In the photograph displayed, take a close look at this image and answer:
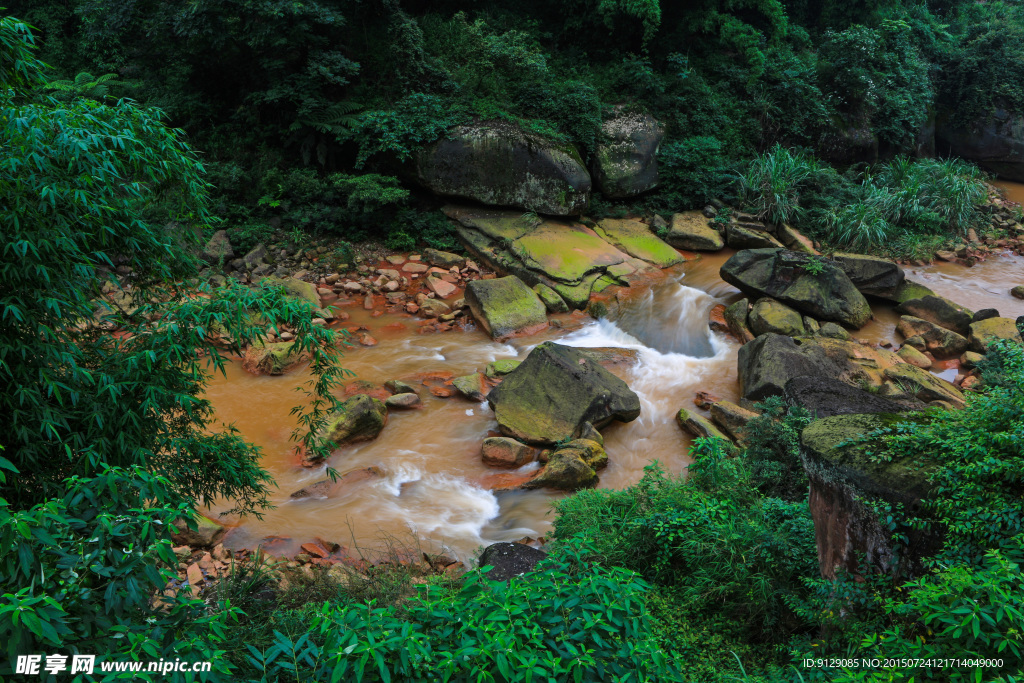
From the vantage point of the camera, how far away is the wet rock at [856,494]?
3270 mm

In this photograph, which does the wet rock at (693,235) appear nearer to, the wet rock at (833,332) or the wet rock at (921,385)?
the wet rock at (833,332)

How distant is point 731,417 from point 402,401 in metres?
4.04

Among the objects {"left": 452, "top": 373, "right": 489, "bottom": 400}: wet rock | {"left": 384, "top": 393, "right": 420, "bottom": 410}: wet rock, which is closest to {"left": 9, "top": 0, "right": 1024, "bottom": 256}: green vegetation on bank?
{"left": 452, "top": 373, "right": 489, "bottom": 400}: wet rock

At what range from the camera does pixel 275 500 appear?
599 cm

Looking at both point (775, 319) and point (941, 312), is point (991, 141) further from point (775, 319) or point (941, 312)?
point (775, 319)

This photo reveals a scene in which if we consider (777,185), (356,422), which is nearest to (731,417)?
(356,422)

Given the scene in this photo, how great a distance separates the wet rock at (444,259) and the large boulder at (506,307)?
141 cm

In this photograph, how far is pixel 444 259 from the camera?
1132 cm

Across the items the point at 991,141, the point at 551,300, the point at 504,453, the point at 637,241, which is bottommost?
the point at 504,453

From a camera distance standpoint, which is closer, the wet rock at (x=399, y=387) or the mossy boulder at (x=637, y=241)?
the wet rock at (x=399, y=387)

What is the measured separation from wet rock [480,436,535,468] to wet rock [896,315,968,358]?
20.9ft

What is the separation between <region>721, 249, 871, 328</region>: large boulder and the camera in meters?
9.20

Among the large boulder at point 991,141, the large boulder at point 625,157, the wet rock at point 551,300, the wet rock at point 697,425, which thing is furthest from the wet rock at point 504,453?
the large boulder at point 991,141

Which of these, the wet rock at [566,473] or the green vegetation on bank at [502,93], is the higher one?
the green vegetation on bank at [502,93]
